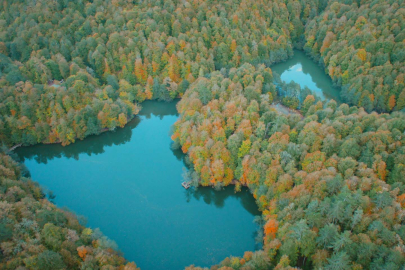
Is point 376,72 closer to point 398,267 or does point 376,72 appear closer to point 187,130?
point 187,130

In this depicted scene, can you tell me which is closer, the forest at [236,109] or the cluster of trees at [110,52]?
the forest at [236,109]

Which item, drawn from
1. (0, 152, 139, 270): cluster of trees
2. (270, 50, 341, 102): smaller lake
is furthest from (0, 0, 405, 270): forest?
(270, 50, 341, 102): smaller lake

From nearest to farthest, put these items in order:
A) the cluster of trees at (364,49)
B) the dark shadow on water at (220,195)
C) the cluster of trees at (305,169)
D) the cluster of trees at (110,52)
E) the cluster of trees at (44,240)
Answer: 1. the cluster of trees at (44,240)
2. the cluster of trees at (305,169)
3. the dark shadow on water at (220,195)
4. the cluster of trees at (110,52)
5. the cluster of trees at (364,49)

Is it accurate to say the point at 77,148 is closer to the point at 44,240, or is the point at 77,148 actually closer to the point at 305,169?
the point at 44,240

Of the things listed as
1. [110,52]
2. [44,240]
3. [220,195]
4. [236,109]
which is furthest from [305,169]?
[110,52]

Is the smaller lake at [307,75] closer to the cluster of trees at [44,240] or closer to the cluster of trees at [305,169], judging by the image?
the cluster of trees at [305,169]

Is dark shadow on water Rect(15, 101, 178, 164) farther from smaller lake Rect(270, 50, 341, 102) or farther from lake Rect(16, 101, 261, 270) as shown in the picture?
smaller lake Rect(270, 50, 341, 102)

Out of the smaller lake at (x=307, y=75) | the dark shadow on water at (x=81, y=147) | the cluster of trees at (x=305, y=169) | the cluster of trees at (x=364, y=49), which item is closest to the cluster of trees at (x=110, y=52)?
the dark shadow on water at (x=81, y=147)
